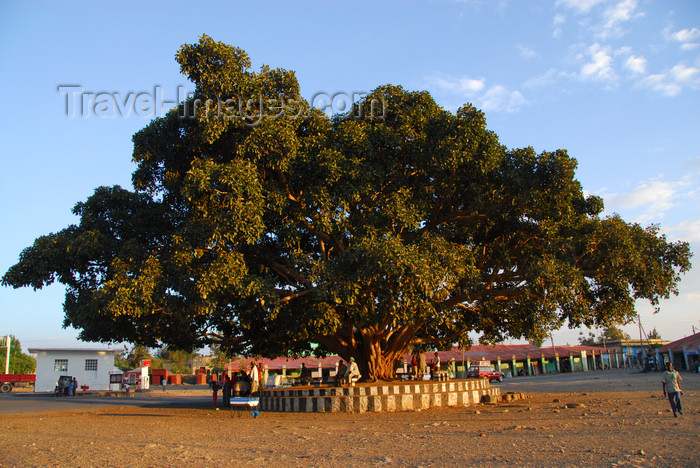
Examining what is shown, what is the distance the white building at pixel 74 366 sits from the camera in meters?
41.2

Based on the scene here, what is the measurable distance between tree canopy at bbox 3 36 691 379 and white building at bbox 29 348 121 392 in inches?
1110

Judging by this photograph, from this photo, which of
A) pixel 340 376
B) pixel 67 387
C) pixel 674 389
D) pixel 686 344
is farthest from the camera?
pixel 686 344

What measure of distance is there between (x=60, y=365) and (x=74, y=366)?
3.29ft

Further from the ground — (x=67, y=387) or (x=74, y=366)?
(x=74, y=366)

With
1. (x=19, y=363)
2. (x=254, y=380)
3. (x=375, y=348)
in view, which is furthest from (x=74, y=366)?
(x=19, y=363)

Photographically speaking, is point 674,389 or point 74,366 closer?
point 674,389

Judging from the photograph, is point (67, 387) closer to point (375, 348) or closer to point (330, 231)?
point (375, 348)

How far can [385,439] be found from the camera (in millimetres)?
9766

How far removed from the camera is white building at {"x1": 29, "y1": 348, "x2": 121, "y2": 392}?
41.2 metres

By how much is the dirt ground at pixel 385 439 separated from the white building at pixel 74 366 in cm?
3010

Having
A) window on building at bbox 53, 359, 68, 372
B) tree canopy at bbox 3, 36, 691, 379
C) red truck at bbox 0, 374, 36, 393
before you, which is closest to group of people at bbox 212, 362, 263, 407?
tree canopy at bbox 3, 36, 691, 379

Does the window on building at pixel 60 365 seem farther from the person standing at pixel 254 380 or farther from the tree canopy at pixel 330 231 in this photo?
the person standing at pixel 254 380

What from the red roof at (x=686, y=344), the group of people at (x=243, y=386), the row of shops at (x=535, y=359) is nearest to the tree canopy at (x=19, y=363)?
the row of shops at (x=535, y=359)

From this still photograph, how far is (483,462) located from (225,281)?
8.23 metres
